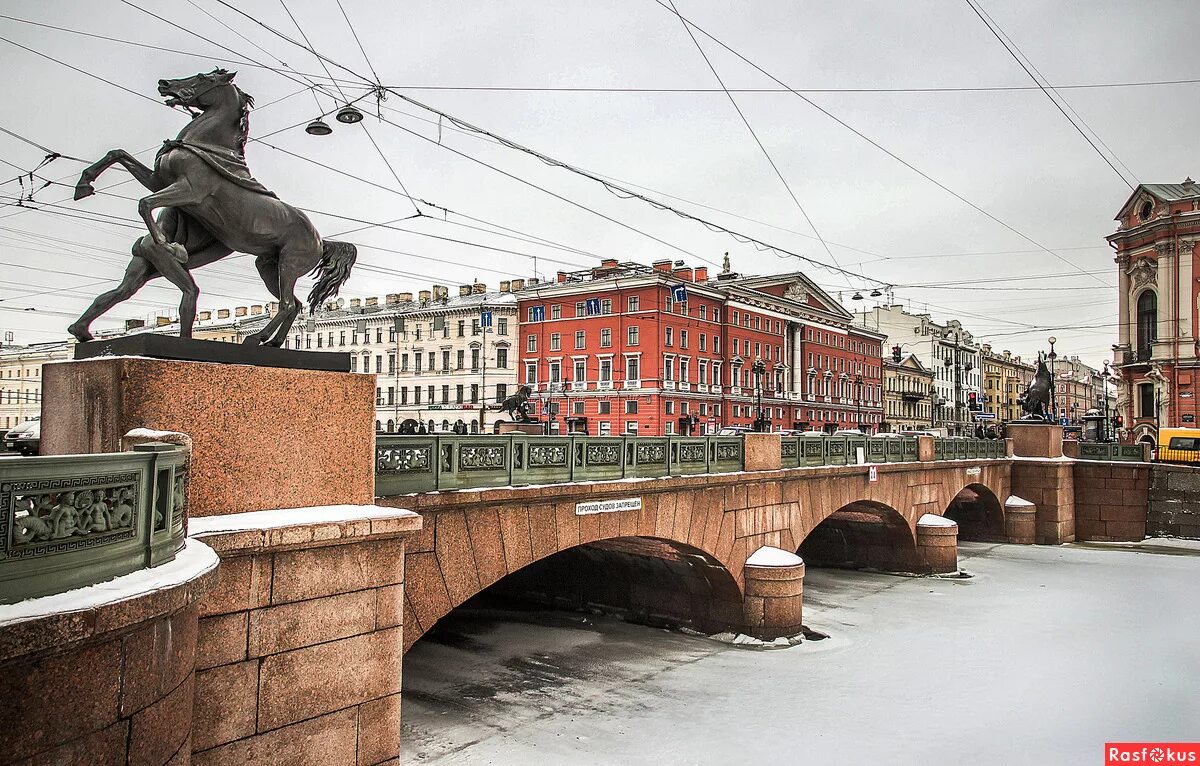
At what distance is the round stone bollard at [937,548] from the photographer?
23594 mm

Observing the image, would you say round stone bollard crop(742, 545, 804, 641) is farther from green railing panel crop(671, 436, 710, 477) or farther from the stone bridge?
green railing panel crop(671, 436, 710, 477)

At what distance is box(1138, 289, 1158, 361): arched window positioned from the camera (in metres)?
44.4

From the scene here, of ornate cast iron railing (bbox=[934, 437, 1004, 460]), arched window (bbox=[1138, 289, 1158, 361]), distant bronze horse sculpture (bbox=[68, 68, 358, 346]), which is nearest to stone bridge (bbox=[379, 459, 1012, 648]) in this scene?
ornate cast iron railing (bbox=[934, 437, 1004, 460])

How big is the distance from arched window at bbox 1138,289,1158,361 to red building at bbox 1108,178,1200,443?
5 cm

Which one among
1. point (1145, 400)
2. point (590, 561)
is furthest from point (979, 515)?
point (1145, 400)

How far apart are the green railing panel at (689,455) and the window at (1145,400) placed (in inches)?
1622

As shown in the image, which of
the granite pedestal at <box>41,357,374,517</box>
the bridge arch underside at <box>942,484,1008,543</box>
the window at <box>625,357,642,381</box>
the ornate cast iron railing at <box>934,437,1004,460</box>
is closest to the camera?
the granite pedestal at <box>41,357,374,517</box>

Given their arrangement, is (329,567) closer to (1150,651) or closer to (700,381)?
(1150,651)

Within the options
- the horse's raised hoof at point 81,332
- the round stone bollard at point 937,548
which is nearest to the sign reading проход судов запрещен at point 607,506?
the horse's raised hoof at point 81,332

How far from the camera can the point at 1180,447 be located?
1405 inches

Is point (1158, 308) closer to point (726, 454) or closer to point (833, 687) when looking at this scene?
point (726, 454)

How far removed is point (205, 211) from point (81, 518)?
3895 mm

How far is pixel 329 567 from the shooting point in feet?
19.8

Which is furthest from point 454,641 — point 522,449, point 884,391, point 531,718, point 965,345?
point 965,345
